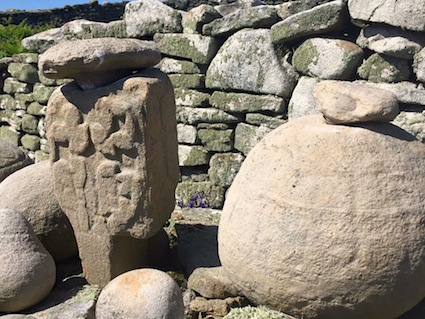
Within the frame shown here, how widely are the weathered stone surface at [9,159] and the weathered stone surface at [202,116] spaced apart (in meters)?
1.53

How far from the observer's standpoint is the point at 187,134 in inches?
227

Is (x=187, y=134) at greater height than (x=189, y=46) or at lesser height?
lesser

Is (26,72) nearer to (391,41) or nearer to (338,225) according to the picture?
(391,41)

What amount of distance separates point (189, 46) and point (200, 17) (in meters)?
0.29

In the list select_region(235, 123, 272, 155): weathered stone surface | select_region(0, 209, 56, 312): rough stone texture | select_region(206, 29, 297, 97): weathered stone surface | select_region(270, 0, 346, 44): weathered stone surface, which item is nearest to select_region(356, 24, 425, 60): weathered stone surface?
select_region(270, 0, 346, 44): weathered stone surface

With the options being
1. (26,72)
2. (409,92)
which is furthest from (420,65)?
(26,72)

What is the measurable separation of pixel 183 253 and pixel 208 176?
188 cm

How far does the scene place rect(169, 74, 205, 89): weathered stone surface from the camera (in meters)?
5.61

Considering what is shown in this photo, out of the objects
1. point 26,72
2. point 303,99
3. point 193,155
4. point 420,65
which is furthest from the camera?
point 26,72

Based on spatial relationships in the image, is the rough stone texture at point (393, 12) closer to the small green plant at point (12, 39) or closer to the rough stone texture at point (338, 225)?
the rough stone texture at point (338, 225)

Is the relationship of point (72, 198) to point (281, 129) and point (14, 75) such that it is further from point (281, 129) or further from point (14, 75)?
point (14, 75)

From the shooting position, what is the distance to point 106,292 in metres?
3.12

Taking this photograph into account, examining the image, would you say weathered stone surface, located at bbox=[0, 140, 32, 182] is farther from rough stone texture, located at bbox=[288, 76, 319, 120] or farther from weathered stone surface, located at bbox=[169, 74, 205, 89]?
rough stone texture, located at bbox=[288, 76, 319, 120]

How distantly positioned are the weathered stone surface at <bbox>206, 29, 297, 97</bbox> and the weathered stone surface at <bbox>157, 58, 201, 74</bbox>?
26 centimetres
